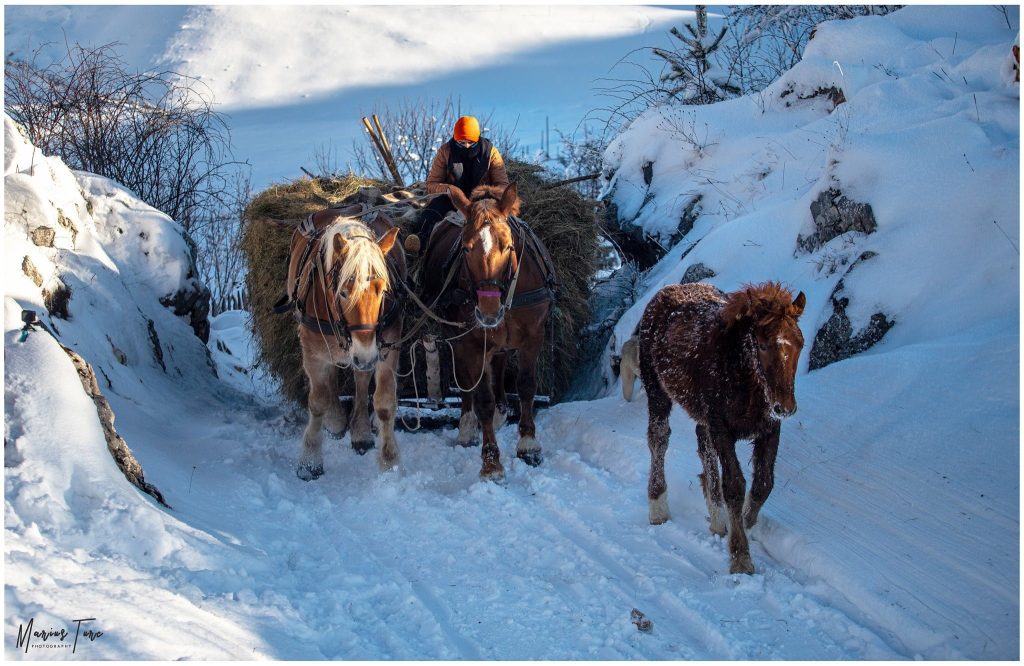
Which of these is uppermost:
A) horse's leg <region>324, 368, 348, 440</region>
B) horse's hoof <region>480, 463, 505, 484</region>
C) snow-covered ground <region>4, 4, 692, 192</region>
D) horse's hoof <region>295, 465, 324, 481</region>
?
snow-covered ground <region>4, 4, 692, 192</region>

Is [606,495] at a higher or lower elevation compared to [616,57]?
lower

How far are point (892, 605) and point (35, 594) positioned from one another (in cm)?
371

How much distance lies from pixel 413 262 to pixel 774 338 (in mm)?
4030

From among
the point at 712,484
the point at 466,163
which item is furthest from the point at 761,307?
the point at 466,163

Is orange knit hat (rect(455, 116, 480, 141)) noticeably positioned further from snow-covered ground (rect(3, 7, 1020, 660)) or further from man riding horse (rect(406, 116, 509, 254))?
snow-covered ground (rect(3, 7, 1020, 660))

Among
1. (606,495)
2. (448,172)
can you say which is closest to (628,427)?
(606,495)

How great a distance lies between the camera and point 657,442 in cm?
540

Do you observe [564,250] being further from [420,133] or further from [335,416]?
[420,133]

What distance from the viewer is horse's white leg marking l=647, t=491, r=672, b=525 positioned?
528 centimetres

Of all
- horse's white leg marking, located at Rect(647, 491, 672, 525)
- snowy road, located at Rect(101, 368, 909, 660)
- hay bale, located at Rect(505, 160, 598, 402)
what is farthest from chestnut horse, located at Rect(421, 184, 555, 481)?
horse's white leg marking, located at Rect(647, 491, 672, 525)

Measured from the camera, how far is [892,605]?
3869mm

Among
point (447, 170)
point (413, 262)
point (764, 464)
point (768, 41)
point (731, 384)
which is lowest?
point (764, 464)

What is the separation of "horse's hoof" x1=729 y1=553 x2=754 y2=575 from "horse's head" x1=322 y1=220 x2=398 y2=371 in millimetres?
2785

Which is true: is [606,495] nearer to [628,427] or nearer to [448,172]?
[628,427]
